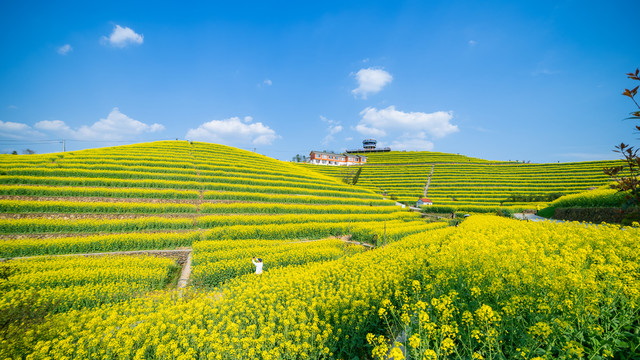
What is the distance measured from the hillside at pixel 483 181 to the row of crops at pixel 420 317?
3710 centimetres

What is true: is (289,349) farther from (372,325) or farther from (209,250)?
(209,250)

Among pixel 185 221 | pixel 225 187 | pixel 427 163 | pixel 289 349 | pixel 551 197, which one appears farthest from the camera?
pixel 427 163

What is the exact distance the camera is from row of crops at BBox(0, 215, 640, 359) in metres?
3.14

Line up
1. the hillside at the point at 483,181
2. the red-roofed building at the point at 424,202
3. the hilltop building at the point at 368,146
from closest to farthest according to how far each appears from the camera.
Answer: the red-roofed building at the point at 424,202 < the hillside at the point at 483,181 < the hilltop building at the point at 368,146

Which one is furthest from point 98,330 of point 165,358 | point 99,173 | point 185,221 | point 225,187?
point 99,173

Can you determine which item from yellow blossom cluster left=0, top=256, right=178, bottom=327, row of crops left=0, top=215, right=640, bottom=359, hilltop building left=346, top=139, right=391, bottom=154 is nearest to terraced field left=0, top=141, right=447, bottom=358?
yellow blossom cluster left=0, top=256, right=178, bottom=327

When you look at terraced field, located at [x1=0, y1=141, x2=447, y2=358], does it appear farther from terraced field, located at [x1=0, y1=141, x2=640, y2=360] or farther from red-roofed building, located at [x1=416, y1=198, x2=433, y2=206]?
red-roofed building, located at [x1=416, y1=198, x2=433, y2=206]

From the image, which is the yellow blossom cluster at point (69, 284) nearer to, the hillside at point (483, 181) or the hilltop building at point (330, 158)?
the hillside at point (483, 181)

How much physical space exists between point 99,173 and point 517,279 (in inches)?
1219

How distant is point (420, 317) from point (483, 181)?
56681 millimetres

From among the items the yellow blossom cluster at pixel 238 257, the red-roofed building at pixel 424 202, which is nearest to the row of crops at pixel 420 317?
the yellow blossom cluster at pixel 238 257

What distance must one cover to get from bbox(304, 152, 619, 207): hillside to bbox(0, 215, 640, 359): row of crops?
122 ft

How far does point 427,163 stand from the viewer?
6994cm

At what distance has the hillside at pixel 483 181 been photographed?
38.6 meters
